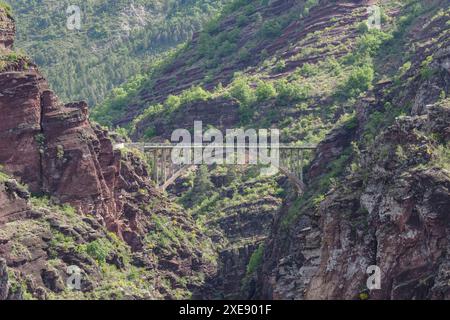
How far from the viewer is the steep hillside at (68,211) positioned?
455 feet

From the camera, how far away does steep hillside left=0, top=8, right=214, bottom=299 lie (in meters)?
139

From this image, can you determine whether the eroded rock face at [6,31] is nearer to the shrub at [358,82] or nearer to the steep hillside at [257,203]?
the steep hillside at [257,203]

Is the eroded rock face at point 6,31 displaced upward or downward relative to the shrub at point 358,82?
upward

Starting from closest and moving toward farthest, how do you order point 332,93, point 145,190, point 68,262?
point 68,262 < point 145,190 < point 332,93

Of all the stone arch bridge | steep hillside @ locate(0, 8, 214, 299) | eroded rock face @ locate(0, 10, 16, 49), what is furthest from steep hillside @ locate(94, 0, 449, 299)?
eroded rock face @ locate(0, 10, 16, 49)

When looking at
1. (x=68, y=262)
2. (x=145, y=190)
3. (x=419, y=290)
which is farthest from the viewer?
(x=145, y=190)

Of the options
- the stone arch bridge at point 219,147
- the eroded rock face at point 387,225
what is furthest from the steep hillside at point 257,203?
the stone arch bridge at point 219,147

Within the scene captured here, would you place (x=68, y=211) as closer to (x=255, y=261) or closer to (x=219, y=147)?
(x=255, y=261)

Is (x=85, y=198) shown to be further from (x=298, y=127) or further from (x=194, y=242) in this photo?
(x=298, y=127)

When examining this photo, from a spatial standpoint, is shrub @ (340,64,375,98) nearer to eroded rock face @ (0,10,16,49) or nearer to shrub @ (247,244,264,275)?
shrub @ (247,244,264,275)

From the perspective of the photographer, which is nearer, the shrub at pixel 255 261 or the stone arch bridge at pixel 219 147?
the shrub at pixel 255 261
